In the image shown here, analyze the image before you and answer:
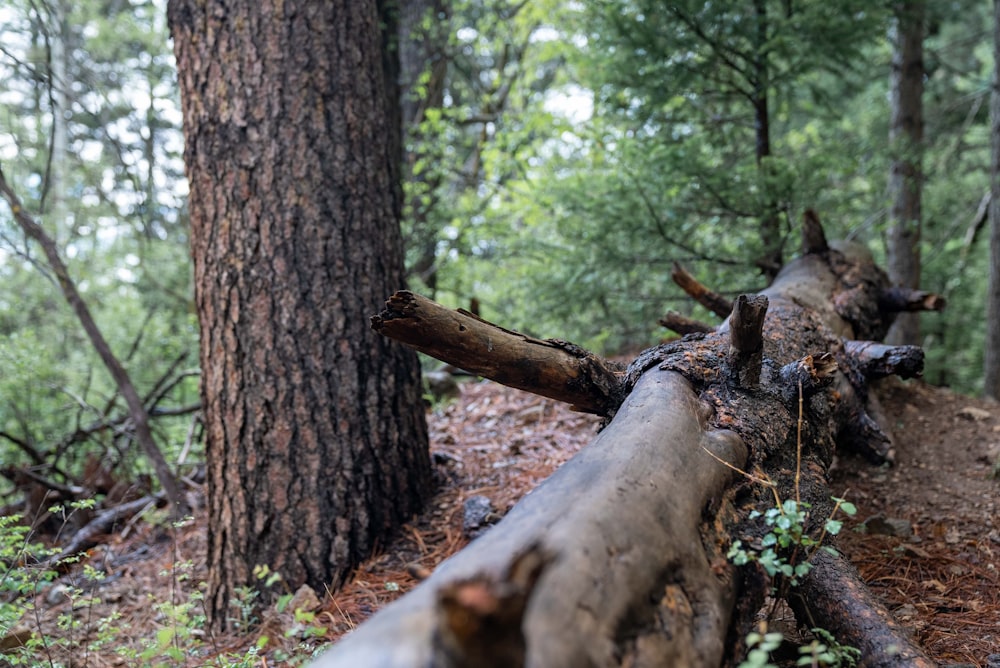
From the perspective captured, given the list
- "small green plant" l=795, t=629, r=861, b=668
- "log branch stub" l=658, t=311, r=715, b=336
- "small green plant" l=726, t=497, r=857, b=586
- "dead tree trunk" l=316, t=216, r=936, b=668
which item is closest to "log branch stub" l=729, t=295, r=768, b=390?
"dead tree trunk" l=316, t=216, r=936, b=668

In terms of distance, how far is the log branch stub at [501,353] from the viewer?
74.6 inches

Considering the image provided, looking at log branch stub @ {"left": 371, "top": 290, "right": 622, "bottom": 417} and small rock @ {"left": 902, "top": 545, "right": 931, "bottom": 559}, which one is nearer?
log branch stub @ {"left": 371, "top": 290, "right": 622, "bottom": 417}

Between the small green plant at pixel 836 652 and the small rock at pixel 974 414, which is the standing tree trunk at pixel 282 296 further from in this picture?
the small rock at pixel 974 414

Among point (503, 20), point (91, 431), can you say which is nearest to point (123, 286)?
point (91, 431)

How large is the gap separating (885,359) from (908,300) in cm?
185

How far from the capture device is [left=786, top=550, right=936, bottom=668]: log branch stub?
1608mm

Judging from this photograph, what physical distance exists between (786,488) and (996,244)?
6757 millimetres

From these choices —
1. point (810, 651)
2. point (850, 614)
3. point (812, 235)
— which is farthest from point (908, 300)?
point (810, 651)

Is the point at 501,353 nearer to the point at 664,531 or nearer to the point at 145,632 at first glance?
the point at 664,531

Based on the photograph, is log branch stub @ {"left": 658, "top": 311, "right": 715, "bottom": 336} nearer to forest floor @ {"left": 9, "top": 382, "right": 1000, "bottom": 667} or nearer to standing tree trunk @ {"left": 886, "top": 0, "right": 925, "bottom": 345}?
forest floor @ {"left": 9, "top": 382, "right": 1000, "bottom": 667}

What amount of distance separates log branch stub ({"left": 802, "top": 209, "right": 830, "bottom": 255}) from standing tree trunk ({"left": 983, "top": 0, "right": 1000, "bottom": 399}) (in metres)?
3.93

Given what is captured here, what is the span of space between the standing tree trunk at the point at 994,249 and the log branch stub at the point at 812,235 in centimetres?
393

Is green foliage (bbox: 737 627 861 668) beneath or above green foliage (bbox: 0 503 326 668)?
above

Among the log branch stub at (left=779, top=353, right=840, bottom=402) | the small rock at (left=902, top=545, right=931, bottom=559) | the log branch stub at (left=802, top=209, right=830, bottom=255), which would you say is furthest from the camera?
the log branch stub at (left=802, top=209, right=830, bottom=255)
